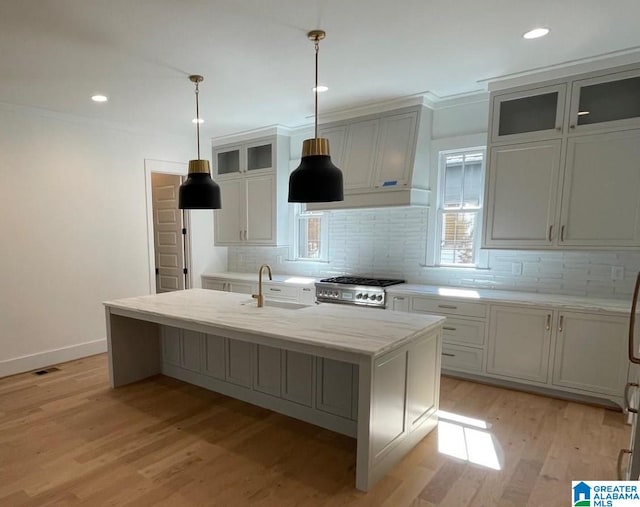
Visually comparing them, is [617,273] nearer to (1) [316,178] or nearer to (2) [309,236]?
(1) [316,178]

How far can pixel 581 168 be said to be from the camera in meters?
3.11

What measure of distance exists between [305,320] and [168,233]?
3.80 meters

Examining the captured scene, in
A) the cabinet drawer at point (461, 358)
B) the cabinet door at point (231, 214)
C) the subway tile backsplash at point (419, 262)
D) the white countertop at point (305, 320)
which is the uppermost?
the cabinet door at point (231, 214)

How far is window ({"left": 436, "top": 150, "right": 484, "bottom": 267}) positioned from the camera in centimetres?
394

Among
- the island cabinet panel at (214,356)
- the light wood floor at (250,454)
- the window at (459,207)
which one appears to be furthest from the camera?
the window at (459,207)

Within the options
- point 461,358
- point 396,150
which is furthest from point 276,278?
point 461,358

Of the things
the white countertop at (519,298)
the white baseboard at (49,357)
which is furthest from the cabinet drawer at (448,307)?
the white baseboard at (49,357)

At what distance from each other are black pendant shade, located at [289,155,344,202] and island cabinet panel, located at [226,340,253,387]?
1509 millimetres

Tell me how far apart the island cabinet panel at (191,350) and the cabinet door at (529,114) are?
3.26 meters

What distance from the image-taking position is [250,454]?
2.45 meters

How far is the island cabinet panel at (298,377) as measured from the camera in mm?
2798

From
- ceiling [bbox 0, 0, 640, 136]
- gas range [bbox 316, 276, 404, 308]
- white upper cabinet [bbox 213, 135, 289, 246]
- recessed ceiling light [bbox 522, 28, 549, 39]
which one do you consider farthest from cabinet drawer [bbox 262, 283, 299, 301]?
recessed ceiling light [bbox 522, 28, 549, 39]

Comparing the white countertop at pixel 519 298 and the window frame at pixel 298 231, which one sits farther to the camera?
the window frame at pixel 298 231

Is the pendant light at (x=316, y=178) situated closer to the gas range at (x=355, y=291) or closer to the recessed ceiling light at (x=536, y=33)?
the recessed ceiling light at (x=536, y=33)
